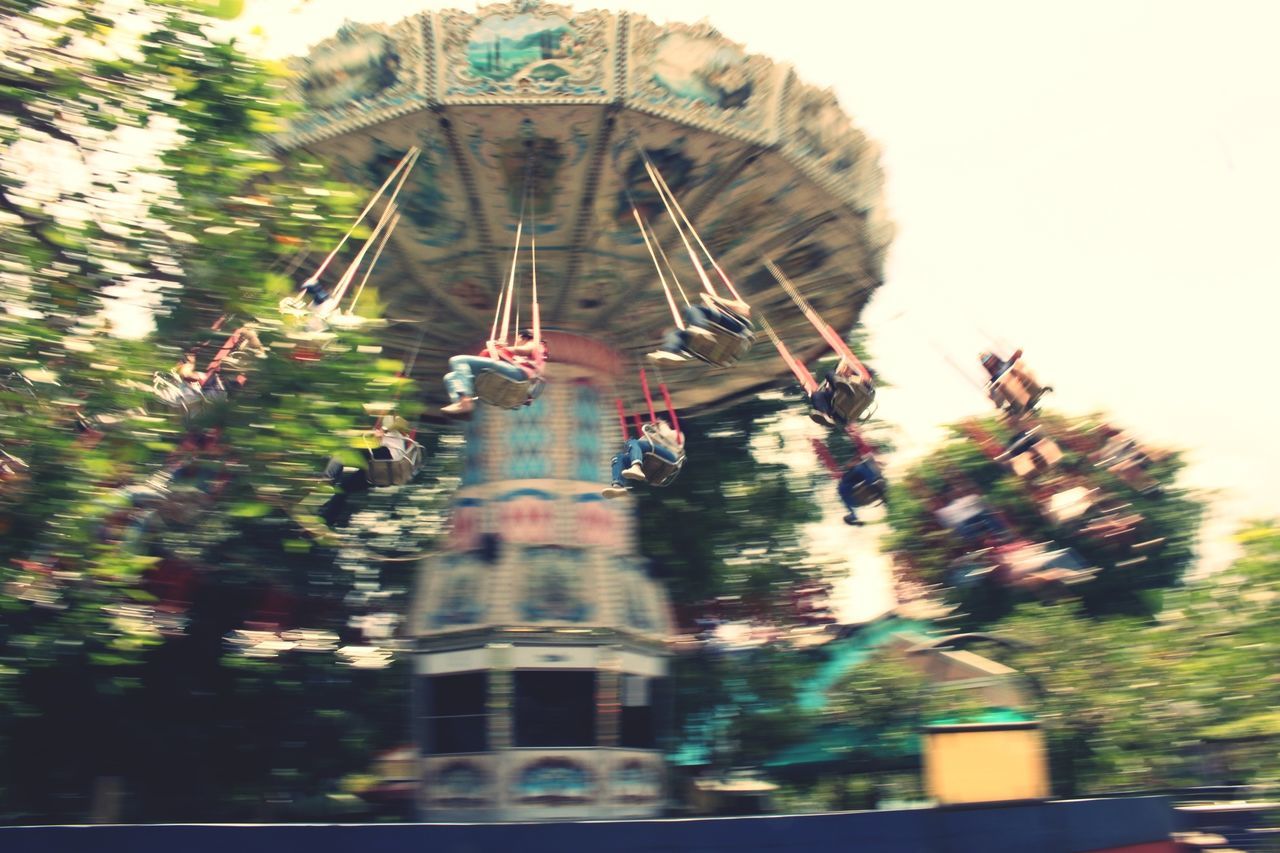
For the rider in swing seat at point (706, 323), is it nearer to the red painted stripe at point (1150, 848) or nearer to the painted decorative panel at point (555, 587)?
the painted decorative panel at point (555, 587)

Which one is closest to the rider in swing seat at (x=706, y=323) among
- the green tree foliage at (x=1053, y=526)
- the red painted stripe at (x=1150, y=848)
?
the red painted stripe at (x=1150, y=848)

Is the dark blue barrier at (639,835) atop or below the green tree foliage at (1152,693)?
below

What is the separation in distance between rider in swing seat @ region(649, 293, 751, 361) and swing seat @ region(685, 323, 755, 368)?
0.01 metres

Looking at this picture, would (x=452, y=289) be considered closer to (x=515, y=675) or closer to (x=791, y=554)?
(x=515, y=675)

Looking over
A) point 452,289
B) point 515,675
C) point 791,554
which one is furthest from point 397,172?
point 791,554

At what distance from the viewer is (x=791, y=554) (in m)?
22.5

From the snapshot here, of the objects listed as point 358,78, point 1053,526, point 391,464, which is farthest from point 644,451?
point 1053,526

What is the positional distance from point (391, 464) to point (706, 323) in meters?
3.88

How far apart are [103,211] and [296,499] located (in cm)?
281

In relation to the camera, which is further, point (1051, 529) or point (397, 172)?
point (1051, 529)

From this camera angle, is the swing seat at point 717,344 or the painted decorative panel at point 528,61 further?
the painted decorative panel at point 528,61

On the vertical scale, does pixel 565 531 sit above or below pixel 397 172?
below

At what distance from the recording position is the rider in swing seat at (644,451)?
1410 cm

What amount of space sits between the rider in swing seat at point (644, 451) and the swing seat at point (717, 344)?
1168 mm
